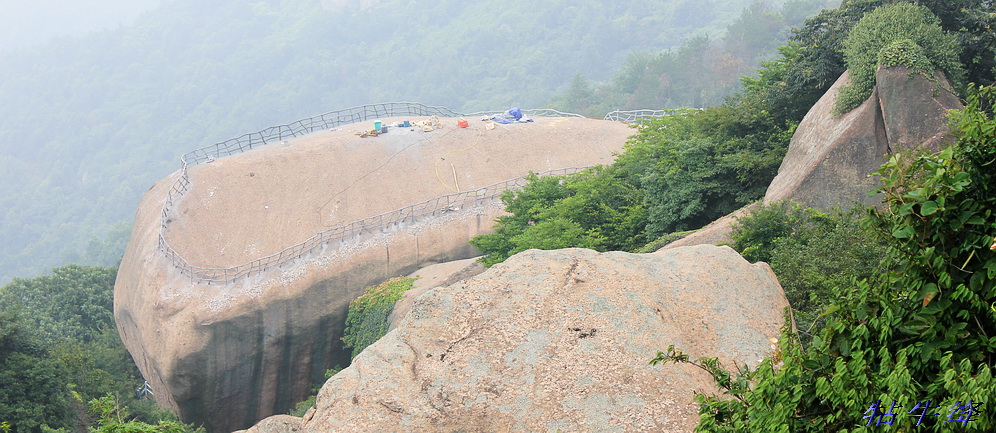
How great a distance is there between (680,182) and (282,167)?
16.1 meters

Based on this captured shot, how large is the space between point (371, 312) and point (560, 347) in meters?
14.3

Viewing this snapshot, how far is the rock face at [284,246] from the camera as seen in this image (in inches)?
926

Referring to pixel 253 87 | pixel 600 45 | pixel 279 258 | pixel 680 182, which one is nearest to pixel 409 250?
pixel 279 258

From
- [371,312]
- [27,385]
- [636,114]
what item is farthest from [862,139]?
[636,114]

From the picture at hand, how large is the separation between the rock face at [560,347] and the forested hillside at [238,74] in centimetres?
9802

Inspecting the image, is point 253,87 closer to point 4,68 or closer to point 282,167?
point 4,68

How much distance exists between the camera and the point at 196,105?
445ft

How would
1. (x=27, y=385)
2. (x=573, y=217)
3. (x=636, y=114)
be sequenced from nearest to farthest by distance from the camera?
(x=27, y=385) < (x=573, y=217) < (x=636, y=114)

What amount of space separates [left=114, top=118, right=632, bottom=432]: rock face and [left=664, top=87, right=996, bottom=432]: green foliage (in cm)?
2082

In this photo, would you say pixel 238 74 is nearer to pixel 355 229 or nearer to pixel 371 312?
pixel 355 229

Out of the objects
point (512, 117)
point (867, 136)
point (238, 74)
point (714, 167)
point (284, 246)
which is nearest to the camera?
point (867, 136)

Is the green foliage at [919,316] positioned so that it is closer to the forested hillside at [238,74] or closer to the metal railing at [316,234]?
the metal railing at [316,234]

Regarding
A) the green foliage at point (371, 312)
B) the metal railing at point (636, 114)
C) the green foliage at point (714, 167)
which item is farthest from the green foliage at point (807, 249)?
the metal railing at point (636, 114)

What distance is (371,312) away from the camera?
2330 centimetres
